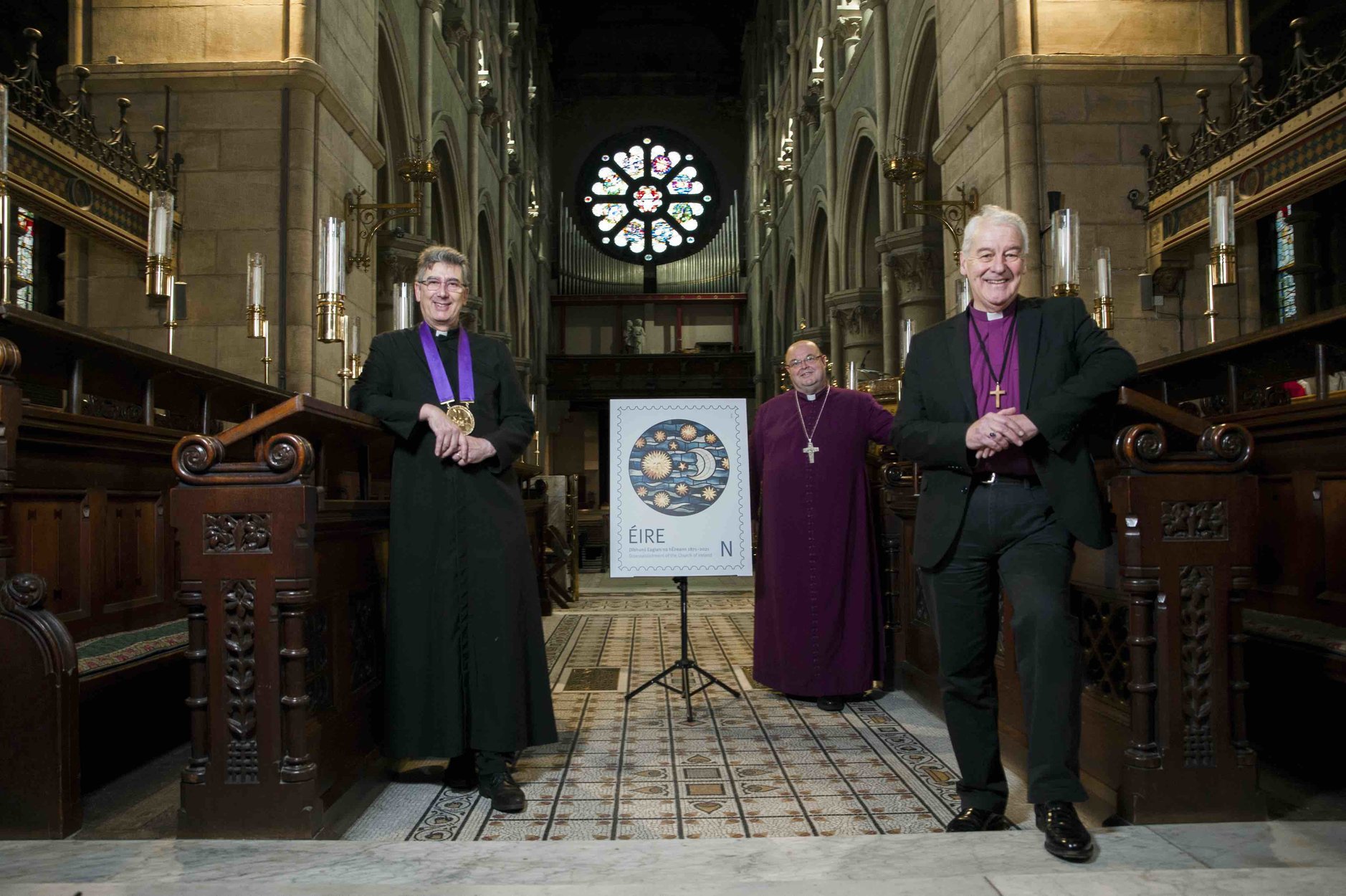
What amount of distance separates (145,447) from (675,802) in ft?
7.87

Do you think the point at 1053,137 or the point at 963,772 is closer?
the point at 963,772

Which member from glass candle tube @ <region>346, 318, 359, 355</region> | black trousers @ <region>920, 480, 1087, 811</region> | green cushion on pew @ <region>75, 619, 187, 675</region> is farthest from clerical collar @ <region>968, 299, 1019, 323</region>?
glass candle tube @ <region>346, 318, 359, 355</region>

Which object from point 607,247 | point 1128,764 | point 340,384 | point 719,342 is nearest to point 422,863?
point 1128,764

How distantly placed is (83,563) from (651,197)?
23.5 meters

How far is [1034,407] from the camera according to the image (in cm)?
247

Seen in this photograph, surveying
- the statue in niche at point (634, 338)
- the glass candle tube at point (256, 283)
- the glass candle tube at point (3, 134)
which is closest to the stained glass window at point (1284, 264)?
the glass candle tube at point (256, 283)

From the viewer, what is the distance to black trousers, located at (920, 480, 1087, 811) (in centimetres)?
243

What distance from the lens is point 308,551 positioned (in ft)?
8.67

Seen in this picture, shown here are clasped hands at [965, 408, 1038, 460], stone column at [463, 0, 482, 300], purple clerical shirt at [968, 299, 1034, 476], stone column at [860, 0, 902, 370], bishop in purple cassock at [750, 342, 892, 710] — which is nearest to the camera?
clasped hands at [965, 408, 1038, 460]

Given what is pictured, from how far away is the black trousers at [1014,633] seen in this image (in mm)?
2428

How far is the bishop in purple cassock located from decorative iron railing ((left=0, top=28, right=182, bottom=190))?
4.33 m

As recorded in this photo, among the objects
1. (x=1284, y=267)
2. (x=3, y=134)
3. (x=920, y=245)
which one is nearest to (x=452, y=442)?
(x=3, y=134)

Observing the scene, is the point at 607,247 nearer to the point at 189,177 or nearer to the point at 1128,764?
the point at 189,177

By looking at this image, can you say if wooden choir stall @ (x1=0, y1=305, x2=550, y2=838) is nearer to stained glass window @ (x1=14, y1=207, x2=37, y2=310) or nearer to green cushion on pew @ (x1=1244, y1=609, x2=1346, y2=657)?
green cushion on pew @ (x1=1244, y1=609, x2=1346, y2=657)
